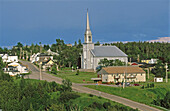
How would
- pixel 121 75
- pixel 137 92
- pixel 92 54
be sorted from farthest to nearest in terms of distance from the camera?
pixel 92 54, pixel 121 75, pixel 137 92

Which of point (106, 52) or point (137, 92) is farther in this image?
point (106, 52)

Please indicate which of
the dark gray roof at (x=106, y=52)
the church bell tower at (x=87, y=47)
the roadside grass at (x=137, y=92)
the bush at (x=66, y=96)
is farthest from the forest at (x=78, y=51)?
the bush at (x=66, y=96)

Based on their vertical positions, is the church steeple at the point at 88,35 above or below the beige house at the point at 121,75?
→ above

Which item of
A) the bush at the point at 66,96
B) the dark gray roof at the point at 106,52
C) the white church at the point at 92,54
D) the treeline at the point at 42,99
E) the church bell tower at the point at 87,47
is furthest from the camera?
the dark gray roof at the point at 106,52

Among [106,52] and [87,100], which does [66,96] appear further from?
Answer: [106,52]

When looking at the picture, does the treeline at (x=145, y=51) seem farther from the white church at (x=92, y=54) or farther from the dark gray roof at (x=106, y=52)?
the white church at (x=92, y=54)

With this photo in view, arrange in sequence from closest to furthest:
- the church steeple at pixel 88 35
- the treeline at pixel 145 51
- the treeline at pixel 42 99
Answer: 1. the treeline at pixel 42 99
2. the church steeple at pixel 88 35
3. the treeline at pixel 145 51

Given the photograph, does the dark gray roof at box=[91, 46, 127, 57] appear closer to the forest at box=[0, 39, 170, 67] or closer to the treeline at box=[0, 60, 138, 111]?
the forest at box=[0, 39, 170, 67]

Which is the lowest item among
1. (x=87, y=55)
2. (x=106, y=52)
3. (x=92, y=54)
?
(x=87, y=55)

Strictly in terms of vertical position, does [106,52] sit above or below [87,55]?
above

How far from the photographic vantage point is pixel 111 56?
9912cm

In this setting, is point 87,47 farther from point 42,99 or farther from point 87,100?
point 42,99

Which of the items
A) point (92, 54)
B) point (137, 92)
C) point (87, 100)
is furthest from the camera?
point (92, 54)

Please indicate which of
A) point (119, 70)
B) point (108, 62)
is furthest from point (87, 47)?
point (119, 70)
